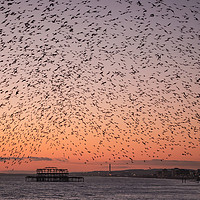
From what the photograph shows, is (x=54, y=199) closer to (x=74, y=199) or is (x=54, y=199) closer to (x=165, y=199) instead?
(x=74, y=199)

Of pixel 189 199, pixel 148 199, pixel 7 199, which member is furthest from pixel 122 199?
pixel 7 199

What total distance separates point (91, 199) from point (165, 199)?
767 inches

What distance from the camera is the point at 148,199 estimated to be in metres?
112

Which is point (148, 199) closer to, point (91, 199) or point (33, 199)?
point (91, 199)

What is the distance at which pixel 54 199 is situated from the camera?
363 feet

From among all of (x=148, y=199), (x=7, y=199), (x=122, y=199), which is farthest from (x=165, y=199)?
(x=7, y=199)

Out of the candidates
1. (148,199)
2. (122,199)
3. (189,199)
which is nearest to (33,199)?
(122,199)

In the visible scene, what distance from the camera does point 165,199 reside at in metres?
111

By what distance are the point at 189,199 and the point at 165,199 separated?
6439mm

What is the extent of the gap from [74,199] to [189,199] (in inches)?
1170

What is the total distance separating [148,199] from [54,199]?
24.9 m

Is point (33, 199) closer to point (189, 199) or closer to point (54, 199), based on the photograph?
point (54, 199)

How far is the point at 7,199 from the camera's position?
113m

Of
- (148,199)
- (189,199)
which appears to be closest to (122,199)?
(148,199)
